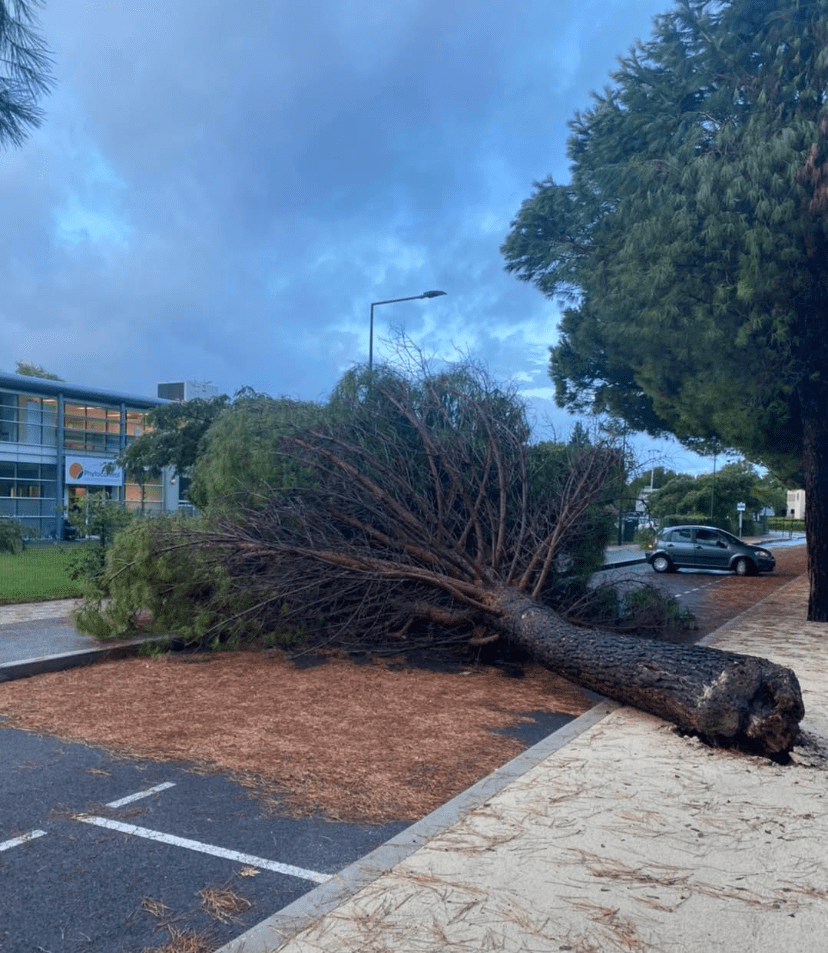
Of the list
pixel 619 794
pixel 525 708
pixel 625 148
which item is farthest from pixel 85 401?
pixel 619 794

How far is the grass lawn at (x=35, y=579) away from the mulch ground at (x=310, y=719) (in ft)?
12.8

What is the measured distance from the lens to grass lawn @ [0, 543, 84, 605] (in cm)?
1515

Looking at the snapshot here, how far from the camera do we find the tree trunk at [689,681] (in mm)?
5879

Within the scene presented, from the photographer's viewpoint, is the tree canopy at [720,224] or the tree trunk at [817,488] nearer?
the tree canopy at [720,224]

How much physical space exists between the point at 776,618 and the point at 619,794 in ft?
34.6

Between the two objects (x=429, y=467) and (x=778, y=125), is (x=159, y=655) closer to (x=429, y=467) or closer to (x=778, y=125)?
(x=429, y=467)

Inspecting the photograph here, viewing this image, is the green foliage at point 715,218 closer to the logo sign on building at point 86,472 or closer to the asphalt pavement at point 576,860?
the asphalt pavement at point 576,860

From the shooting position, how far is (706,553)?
86.3ft

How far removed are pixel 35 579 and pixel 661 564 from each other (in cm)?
1828

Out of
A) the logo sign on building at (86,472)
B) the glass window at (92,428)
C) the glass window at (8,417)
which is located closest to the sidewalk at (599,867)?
the glass window at (8,417)

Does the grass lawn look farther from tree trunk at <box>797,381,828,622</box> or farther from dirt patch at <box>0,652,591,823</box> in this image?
tree trunk at <box>797,381,828,622</box>

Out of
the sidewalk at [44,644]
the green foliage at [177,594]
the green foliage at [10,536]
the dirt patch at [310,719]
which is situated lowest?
the dirt patch at [310,719]

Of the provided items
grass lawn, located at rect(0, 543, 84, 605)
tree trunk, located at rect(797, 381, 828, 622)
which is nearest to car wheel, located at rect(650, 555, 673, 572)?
tree trunk, located at rect(797, 381, 828, 622)

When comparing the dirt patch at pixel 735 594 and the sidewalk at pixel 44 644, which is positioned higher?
the sidewalk at pixel 44 644
